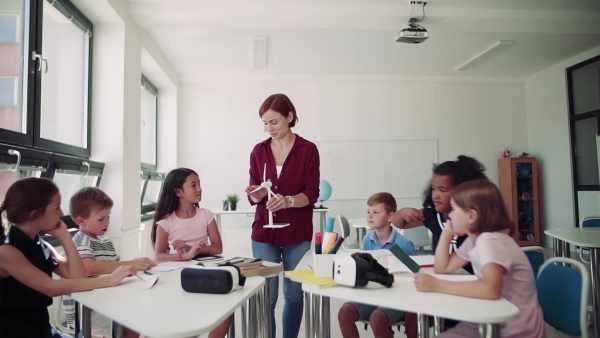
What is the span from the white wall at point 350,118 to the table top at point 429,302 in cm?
552

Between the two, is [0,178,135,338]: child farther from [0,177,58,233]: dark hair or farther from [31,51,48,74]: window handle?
[31,51,48,74]: window handle

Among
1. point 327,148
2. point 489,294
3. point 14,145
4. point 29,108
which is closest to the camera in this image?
point 489,294

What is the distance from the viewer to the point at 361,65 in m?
6.51

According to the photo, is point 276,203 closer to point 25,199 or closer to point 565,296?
point 25,199

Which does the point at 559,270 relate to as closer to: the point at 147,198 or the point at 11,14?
the point at 11,14

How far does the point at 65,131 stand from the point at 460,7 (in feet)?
13.1

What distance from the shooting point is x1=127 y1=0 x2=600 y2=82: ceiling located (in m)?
4.42

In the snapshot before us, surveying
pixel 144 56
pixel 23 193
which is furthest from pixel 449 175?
pixel 144 56

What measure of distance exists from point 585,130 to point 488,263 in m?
6.40

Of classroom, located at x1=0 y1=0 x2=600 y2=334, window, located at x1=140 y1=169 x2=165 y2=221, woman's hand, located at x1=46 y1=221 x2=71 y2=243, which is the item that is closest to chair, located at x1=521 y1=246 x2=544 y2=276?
woman's hand, located at x1=46 y1=221 x2=71 y2=243

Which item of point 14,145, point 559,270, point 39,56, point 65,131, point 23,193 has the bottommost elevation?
point 559,270

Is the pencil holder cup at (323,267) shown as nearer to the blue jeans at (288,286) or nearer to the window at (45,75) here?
the blue jeans at (288,286)

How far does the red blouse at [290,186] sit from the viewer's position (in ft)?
6.59

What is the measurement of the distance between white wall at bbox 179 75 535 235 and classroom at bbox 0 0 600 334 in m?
0.02
